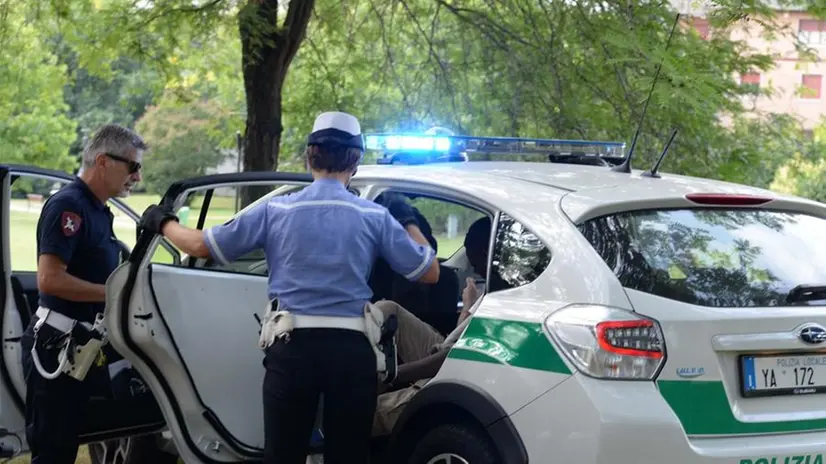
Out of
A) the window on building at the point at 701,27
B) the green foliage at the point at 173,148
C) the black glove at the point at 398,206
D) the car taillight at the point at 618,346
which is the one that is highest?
the window on building at the point at 701,27

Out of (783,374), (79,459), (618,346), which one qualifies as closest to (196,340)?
(618,346)

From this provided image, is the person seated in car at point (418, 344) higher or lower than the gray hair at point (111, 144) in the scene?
lower

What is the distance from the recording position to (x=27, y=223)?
5723 mm

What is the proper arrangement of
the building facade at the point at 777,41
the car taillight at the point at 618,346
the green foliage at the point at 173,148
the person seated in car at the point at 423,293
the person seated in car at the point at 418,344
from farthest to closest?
the green foliage at the point at 173,148 → the building facade at the point at 777,41 → the person seated in car at the point at 423,293 → the person seated in car at the point at 418,344 → the car taillight at the point at 618,346

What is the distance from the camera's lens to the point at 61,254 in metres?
3.97

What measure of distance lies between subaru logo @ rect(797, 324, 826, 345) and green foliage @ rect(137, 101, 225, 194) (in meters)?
37.0

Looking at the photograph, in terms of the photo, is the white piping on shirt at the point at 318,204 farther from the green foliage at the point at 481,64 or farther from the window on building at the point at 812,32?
the window on building at the point at 812,32

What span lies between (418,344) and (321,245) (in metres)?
1.06

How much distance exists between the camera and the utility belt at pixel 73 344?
3998 mm

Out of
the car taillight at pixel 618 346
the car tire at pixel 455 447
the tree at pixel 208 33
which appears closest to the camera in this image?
the car taillight at pixel 618 346

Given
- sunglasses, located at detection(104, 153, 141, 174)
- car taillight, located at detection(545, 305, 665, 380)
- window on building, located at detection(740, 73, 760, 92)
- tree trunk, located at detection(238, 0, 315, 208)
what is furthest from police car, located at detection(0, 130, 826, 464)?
tree trunk, located at detection(238, 0, 315, 208)

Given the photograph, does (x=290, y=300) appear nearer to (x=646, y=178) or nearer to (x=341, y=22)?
(x=646, y=178)

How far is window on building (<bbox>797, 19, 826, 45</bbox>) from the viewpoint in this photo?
25.8 feet

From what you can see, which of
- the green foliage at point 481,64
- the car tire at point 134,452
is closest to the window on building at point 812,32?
the green foliage at point 481,64
